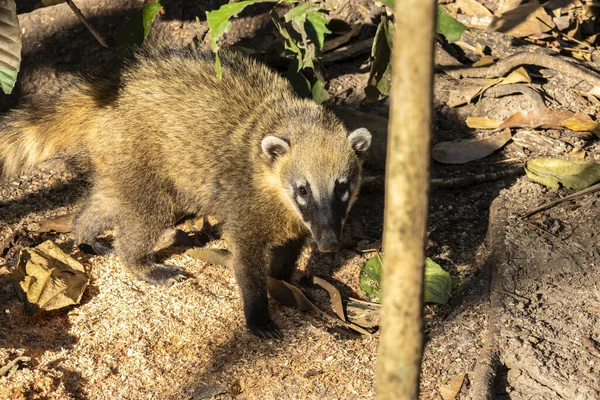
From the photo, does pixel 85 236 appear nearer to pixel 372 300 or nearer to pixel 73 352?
pixel 73 352

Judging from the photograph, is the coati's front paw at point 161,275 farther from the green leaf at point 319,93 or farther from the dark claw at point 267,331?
the green leaf at point 319,93

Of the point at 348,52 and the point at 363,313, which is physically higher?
the point at 348,52

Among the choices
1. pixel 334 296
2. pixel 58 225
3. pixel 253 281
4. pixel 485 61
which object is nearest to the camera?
pixel 253 281

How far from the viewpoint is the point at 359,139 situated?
4480 millimetres

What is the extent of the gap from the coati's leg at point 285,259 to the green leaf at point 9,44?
6.66 ft

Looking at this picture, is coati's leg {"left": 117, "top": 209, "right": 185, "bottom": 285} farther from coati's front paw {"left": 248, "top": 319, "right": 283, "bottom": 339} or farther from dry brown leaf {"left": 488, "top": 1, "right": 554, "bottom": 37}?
dry brown leaf {"left": 488, "top": 1, "right": 554, "bottom": 37}

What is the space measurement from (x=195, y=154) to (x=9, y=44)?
155cm

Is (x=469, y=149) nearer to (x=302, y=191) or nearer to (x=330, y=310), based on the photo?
(x=302, y=191)

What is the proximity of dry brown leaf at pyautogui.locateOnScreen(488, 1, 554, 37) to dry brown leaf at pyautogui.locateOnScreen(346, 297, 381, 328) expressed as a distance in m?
2.94

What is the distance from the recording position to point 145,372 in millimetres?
3734

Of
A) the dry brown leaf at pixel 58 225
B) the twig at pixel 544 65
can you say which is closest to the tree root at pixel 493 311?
the twig at pixel 544 65

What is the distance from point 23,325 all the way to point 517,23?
4484 mm

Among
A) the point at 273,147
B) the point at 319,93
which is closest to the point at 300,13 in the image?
the point at 273,147

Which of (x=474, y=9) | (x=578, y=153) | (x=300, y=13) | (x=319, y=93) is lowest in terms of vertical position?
(x=578, y=153)
